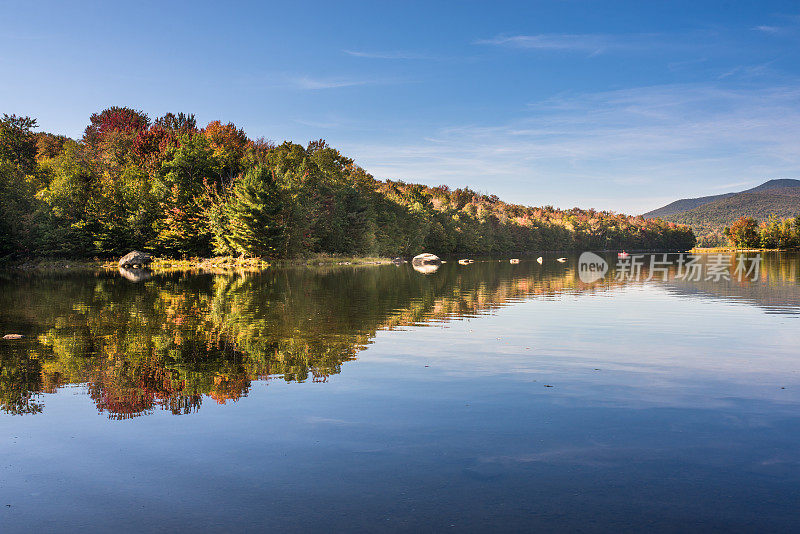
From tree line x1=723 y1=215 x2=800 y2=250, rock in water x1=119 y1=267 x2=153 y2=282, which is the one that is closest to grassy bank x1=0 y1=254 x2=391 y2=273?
rock in water x1=119 y1=267 x2=153 y2=282

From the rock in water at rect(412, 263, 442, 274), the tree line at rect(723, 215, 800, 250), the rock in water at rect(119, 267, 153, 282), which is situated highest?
the tree line at rect(723, 215, 800, 250)

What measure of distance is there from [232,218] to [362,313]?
44066 millimetres

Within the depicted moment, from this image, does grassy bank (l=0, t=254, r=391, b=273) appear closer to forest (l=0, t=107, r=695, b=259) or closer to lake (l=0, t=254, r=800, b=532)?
forest (l=0, t=107, r=695, b=259)

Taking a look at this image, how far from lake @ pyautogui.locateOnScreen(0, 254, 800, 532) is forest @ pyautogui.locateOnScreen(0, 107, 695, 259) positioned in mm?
47512

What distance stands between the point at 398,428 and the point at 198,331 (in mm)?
10507

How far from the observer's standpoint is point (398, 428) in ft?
25.5

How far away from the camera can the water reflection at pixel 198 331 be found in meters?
10.2

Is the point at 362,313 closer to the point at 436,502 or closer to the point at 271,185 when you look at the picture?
the point at 436,502

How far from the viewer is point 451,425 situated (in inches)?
311

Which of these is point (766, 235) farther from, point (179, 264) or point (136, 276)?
point (136, 276)

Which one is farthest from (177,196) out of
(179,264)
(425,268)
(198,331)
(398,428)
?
(398,428)

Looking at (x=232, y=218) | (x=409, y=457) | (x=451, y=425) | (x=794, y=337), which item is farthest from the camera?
(x=232, y=218)

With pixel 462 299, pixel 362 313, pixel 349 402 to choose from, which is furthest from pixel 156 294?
pixel 349 402

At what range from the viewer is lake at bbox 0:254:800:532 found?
5.39 meters
